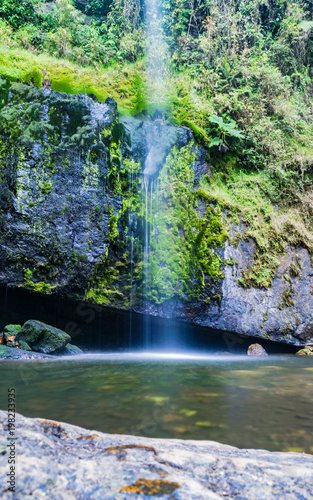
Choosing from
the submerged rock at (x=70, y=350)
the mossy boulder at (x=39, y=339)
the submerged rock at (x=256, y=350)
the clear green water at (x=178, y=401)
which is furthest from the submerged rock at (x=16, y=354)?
the submerged rock at (x=256, y=350)

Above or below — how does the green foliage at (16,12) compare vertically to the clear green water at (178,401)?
above

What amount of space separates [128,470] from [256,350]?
262 inches

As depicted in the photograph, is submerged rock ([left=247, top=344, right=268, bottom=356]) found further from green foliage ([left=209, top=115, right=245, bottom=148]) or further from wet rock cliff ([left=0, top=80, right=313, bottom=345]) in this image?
green foliage ([left=209, top=115, right=245, bottom=148])

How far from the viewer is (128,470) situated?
1073 mm

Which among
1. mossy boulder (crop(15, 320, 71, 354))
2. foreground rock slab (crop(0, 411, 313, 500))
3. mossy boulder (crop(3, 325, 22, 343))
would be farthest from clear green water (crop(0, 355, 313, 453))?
mossy boulder (crop(3, 325, 22, 343))

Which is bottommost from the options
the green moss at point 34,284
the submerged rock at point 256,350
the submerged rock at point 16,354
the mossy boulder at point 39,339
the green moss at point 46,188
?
the submerged rock at point 256,350

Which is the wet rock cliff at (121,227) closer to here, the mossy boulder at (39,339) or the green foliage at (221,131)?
the mossy boulder at (39,339)

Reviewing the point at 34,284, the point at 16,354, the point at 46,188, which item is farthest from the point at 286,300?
the point at 46,188

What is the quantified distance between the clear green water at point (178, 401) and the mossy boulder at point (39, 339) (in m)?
1.56

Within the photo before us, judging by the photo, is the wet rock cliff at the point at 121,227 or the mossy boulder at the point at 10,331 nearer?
the mossy boulder at the point at 10,331

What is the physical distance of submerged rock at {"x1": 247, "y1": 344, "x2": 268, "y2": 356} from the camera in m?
7.02

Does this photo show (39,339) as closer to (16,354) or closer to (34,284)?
(16,354)

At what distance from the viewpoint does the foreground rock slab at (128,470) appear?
36.8 inches

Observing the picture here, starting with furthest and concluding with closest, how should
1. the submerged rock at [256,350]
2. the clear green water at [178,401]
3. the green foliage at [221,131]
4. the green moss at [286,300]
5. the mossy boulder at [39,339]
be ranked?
the green foliage at [221,131]
the green moss at [286,300]
the submerged rock at [256,350]
the mossy boulder at [39,339]
the clear green water at [178,401]
